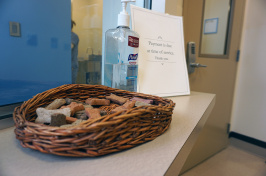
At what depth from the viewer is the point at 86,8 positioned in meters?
0.82

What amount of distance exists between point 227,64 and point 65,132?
179cm

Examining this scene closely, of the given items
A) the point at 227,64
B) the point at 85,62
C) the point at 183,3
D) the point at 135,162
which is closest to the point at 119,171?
the point at 135,162

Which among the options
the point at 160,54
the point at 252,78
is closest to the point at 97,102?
the point at 160,54

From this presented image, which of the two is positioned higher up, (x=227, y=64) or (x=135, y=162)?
(x=227, y=64)

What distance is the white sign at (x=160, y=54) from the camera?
0.80m

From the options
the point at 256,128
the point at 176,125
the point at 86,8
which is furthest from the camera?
the point at 256,128

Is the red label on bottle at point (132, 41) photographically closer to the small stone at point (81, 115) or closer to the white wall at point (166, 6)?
the small stone at point (81, 115)

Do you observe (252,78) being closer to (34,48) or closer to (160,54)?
(160,54)

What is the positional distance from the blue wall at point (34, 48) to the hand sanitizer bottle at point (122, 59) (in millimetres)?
172

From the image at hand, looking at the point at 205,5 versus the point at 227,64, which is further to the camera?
the point at 227,64

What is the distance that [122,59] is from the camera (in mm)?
707

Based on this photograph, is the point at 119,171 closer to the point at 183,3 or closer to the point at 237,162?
the point at 183,3

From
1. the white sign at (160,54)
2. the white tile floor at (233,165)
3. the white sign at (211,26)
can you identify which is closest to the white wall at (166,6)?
the white sign at (160,54)

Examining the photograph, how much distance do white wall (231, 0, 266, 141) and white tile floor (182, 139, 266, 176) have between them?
252 mm
